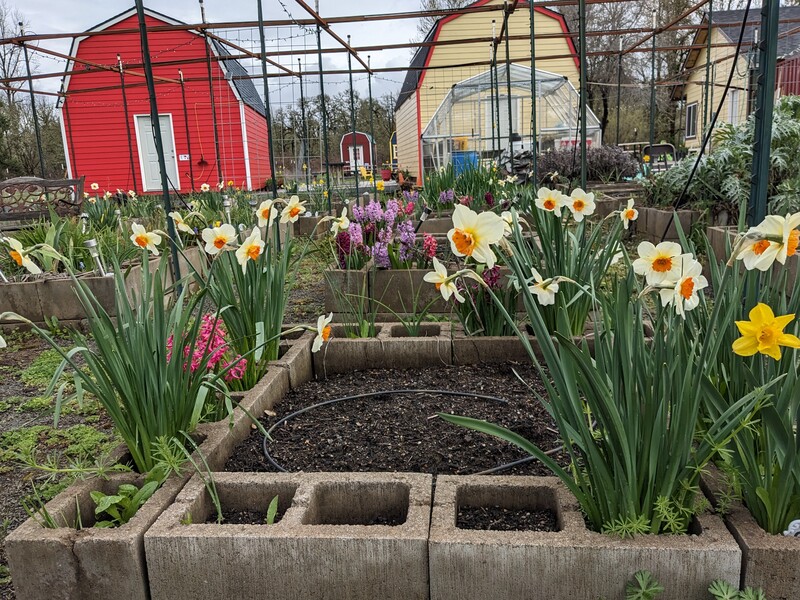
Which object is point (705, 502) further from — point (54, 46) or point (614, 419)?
point (54, 46)

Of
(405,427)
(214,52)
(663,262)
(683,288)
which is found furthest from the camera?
(214,52)

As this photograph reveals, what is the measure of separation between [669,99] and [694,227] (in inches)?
736

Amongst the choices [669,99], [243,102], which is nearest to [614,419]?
[243,102]

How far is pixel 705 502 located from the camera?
120cm

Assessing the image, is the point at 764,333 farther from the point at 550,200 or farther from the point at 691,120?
the point at 691,120

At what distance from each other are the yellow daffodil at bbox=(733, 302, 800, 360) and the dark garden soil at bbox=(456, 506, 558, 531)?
58 centimetres

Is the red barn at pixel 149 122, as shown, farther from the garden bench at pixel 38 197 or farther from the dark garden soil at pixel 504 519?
the dark garden soil at pixel 504 519

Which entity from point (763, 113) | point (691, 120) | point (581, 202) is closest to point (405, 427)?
point (581, 202)

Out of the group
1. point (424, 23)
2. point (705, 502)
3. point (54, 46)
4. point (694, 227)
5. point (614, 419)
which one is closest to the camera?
point (614, 419)

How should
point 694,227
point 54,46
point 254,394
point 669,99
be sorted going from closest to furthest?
point 254,394 < point 694,227 < point 54,46 < point 669,99

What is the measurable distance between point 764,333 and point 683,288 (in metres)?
0.19

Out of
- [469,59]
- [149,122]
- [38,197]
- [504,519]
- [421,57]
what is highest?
[421,57]

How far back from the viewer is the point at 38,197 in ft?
19.6

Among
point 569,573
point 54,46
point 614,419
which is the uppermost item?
point 54,46
